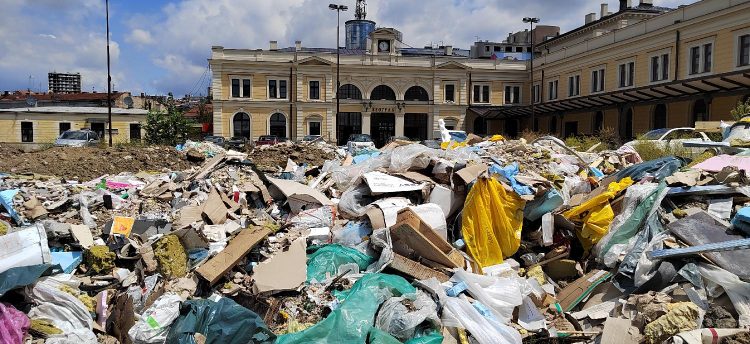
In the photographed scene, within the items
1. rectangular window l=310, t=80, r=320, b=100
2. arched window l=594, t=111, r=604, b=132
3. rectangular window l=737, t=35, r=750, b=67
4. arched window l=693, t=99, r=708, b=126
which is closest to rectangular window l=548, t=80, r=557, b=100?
arched window l=594, t=111, r=604, b=132

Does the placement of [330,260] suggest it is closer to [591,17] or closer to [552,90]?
[552,90]

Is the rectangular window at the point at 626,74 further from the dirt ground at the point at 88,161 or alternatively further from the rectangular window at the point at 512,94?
the dirt ground at the point at 88,161

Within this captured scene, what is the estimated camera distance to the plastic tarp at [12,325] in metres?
4.46

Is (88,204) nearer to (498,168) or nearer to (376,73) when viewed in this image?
(498,168)

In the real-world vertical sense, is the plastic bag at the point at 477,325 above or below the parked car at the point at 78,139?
below

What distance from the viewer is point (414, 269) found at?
5.70 metres

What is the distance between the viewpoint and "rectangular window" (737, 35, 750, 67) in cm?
2394

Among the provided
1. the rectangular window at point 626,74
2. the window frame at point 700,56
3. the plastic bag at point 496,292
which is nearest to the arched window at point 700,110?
the window frame at point 700,56

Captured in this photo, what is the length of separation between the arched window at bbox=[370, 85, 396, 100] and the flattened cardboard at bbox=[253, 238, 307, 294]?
3795 centimetres

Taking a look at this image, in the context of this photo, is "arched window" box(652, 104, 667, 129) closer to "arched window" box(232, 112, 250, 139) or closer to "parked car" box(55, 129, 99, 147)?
"parked car" box(55, 129, 99, 147)

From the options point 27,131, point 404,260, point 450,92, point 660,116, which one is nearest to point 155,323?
point 404,260

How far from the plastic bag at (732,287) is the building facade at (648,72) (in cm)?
1896

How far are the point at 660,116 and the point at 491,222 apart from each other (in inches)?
1028

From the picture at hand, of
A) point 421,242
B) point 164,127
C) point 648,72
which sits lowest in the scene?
point 421,242
